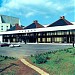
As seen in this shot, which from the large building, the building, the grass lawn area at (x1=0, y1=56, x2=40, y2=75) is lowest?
the grass lawn area at (x1=0, y1=56, x2=40, y2=75)

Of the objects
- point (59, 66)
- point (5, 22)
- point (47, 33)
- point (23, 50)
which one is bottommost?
point (23, 50)

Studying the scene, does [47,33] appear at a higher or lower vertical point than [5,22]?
lower

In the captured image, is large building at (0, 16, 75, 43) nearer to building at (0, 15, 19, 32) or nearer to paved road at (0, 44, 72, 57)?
building at (0, 15, 19, 32)

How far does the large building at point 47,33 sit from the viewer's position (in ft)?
221

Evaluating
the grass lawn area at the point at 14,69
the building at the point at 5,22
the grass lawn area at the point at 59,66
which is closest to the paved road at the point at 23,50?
the grass lawn area at the point at 14,69

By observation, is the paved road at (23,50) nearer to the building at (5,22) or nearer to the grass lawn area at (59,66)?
the grass lawn area at (59,66)

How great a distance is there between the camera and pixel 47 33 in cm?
7419

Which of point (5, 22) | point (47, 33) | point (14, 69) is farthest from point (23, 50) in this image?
point (5, 22)

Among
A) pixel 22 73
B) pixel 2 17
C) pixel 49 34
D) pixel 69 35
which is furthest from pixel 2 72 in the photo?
pixel 2 17

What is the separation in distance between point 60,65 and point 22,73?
3.39 m

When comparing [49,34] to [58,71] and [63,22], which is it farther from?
[58,71]

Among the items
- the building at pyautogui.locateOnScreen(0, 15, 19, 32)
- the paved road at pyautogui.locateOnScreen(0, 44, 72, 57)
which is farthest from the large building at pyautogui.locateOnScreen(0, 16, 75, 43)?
the paved road at pyautogui.locateOnScreen(0, 44, 72, 57)

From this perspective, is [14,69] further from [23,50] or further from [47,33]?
[47,33]

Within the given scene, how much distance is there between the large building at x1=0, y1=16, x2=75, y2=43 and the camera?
6740 centimetres
